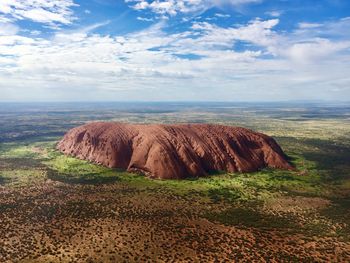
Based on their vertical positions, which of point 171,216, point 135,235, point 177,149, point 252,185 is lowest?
point 135,235

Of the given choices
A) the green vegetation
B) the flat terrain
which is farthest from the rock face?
the flat terrain

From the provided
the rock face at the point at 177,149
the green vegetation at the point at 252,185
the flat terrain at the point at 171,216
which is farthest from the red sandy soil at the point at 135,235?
the rock face at the point at 177,149

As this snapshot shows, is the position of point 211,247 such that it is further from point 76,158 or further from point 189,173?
point 76,158

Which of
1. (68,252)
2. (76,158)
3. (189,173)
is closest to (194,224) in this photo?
(68,252)

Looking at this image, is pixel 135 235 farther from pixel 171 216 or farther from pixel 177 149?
pixel 177 149

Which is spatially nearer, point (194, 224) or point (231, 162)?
point (194, 224)

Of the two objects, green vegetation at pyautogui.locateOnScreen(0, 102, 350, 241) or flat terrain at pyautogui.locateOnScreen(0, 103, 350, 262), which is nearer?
flat terrain at pyautogui.locateOnScreen(0, 103, 350, 262)

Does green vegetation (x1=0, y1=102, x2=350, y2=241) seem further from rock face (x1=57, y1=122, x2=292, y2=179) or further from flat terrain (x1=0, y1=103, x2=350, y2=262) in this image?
rock face (x1=57, y1=122, x2=292, y2=179)

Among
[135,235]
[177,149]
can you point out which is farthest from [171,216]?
[177,149]
